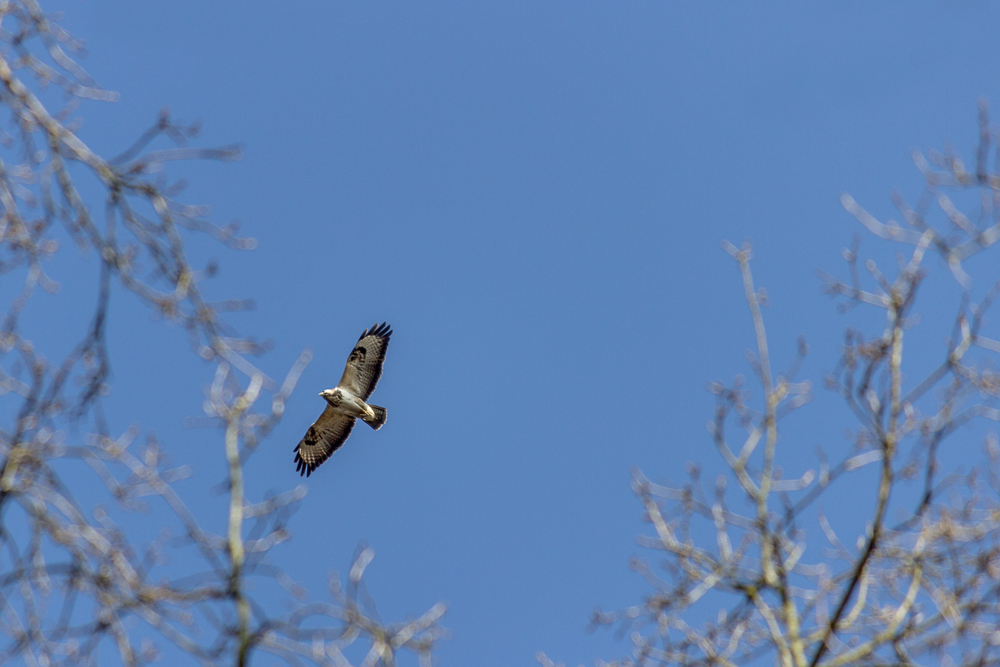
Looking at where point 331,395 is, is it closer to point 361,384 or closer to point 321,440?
point 361,384

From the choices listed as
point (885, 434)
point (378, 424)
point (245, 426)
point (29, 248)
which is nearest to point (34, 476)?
point (29, 248)

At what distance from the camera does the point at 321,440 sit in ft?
38.1

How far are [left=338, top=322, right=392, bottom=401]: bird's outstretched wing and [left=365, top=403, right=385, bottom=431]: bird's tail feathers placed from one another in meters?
0.23

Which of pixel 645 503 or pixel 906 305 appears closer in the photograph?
pixel 906 305

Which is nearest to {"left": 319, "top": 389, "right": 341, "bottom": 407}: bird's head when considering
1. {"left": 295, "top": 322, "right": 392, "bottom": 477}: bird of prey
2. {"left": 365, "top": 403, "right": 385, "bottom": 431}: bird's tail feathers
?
{"left": 295, "top": 322, "right": 392, "bottom": 477}: bird of prey

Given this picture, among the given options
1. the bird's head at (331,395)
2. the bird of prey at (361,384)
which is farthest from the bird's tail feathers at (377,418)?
the bird's head at (331,395)

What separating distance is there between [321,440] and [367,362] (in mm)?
1387

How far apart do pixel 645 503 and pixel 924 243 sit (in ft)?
8.94

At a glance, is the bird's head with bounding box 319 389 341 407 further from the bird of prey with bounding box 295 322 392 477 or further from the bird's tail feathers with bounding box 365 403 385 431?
the bird's tail feathers with bounding box 365 403 385 431

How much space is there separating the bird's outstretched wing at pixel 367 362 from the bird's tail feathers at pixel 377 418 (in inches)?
9.0

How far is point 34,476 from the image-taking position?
3.39m

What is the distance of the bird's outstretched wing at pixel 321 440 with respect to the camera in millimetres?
11438

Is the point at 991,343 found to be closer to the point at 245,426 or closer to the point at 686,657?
the point at 686,657

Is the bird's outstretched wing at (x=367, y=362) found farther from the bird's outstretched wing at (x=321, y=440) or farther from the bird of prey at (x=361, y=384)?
the bird's outstretched wing at (x=321, y=440)
